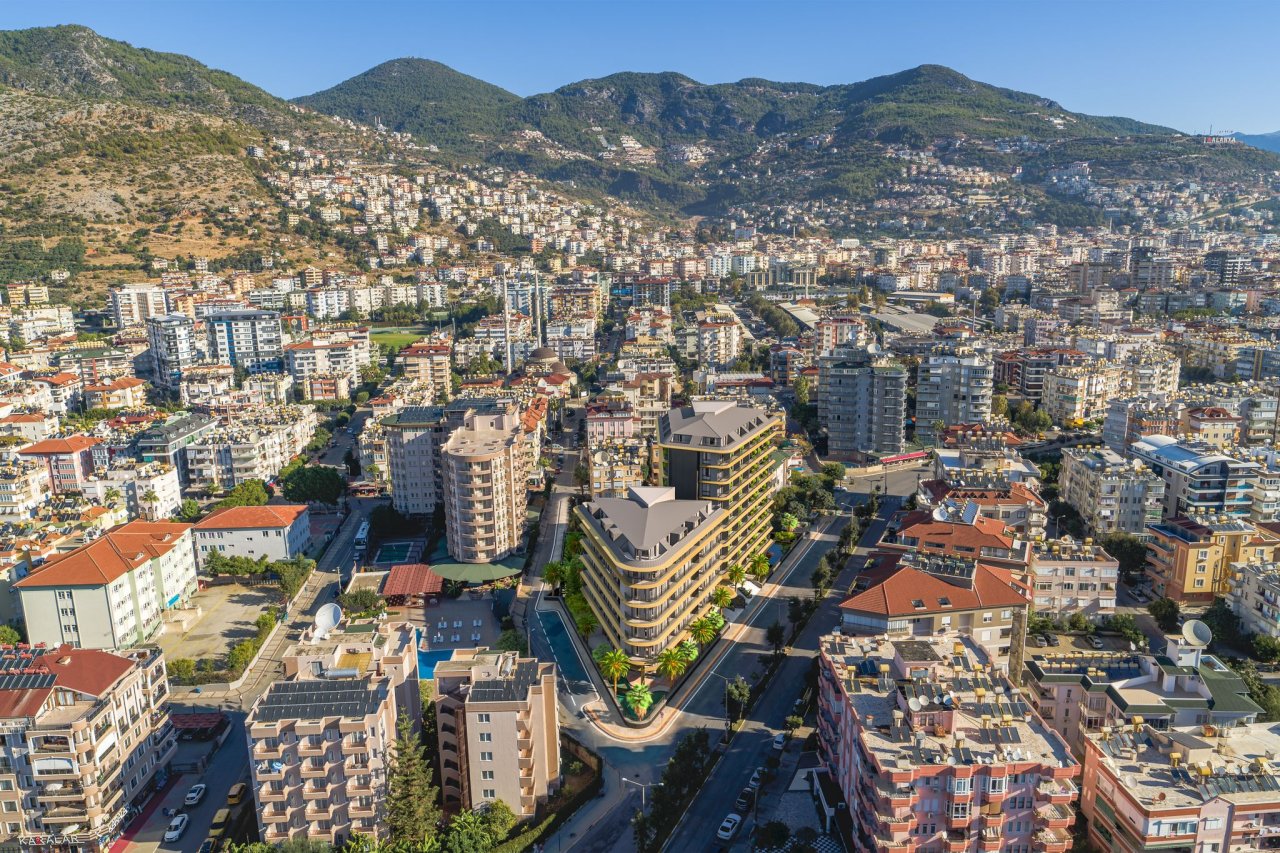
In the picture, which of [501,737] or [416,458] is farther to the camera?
[416,458]

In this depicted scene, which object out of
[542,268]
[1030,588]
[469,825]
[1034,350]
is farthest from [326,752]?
[542,268]

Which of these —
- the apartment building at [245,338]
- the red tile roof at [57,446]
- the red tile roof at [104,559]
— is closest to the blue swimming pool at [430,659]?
the red tile roof at [104,559]

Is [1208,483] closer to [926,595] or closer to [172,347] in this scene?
[926,595]

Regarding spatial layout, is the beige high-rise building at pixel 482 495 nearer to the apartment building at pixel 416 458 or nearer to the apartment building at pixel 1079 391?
the apartment building at pixel 416 458

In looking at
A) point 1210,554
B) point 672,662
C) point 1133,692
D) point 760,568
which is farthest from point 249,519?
point 1210,554

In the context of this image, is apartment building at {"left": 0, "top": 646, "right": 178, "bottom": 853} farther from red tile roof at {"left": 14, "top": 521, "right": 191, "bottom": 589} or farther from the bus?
the bus

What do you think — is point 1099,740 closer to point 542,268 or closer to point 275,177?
point 542,268
